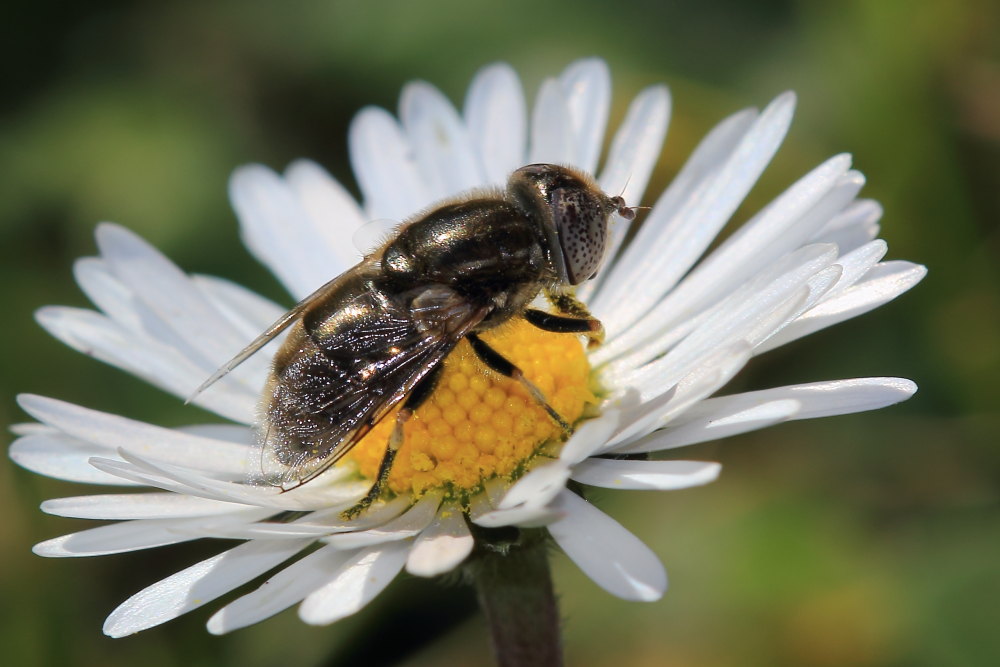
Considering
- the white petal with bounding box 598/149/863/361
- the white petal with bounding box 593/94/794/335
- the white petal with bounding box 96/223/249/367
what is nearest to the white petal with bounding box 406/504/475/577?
the white petal with bounding box 598/149/863/361

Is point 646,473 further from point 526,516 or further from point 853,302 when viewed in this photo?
point 853,302

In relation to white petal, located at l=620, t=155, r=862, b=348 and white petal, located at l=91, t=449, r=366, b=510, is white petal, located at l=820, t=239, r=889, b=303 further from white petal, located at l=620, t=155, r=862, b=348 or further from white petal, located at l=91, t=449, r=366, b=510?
white petal, located at l=91, t=449, r=366, b=510

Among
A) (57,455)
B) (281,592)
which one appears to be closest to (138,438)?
(57,455)

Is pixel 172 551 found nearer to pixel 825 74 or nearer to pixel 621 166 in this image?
pixel 621 166

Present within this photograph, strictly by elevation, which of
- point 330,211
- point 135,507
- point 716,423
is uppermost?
point 330,211

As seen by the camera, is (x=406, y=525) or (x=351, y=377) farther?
(x=406, y=525)

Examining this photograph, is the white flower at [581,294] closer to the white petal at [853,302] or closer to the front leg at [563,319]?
the white petal at [853,302]

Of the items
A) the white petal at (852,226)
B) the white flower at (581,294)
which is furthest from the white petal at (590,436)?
the white petal at (852,226)

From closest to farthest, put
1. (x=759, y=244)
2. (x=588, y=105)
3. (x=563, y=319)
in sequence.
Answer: (x=563, y=319) < (x=759, y=244) < (x=588, y=105)
